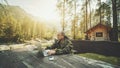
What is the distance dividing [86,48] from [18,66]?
760cm

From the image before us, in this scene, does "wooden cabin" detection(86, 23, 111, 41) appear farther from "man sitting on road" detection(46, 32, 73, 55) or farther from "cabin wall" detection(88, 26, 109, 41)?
"man sitting on road" detection(46, 32, 73, 55)

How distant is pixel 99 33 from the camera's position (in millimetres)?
21922

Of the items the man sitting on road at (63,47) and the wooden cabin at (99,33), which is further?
the wooden cabin at (99,33)

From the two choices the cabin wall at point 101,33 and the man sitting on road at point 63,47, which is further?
the cabin wall at point 101,33

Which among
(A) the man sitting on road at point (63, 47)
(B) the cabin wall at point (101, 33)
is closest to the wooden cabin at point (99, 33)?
(B) the cabin wall at point (101, 33)

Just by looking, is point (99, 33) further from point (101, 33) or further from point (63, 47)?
point (63, 47)

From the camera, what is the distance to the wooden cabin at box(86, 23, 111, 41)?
21219 mm

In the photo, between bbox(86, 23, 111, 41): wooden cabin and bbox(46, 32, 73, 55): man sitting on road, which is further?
bbox(86, 23, 111, 41): wooden cabin

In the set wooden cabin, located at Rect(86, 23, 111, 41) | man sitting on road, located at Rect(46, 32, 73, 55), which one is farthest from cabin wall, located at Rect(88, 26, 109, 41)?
man sitting on road, located at Rect(46, 32, 73, 55)

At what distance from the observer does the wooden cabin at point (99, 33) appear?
21.2 m

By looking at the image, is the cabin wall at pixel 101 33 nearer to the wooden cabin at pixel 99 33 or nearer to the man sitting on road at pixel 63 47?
the wooden cabin at pixel 99 33

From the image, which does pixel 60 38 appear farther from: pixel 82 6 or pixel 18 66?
pixel 82 6

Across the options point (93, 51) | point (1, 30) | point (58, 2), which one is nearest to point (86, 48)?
point (93, 51)

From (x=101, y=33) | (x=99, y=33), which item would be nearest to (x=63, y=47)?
(x=101, y=33)
